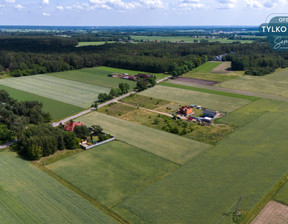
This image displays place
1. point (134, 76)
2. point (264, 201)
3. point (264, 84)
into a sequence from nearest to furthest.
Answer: point (264, 201), point (264, 84), point (134, 76)

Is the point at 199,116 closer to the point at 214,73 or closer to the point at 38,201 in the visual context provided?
the point at 38,201

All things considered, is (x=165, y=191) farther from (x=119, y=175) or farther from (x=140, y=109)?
(x=140, y=109)

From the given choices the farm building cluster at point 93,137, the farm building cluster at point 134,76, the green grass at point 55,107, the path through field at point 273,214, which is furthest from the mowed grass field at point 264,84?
the path through field at point 273,214

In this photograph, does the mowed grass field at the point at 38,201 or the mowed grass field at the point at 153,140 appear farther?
the mowed grass field at the point at 153,140

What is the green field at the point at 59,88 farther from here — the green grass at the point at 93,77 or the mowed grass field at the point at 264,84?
the mowed grass field at the point at 264,84

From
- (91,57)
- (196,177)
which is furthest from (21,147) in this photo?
(91,57)

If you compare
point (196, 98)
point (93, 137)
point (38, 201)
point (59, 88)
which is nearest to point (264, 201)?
point (38, 201)

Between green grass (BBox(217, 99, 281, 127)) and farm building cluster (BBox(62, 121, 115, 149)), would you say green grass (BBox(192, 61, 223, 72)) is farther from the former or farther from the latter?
farm building cluster (BBox(62, 121, 115, 149))

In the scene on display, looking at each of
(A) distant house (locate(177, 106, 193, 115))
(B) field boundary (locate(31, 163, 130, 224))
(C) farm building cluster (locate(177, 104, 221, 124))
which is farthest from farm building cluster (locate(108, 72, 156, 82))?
(B) field boundary (locate(31, 163, 130, 224))
